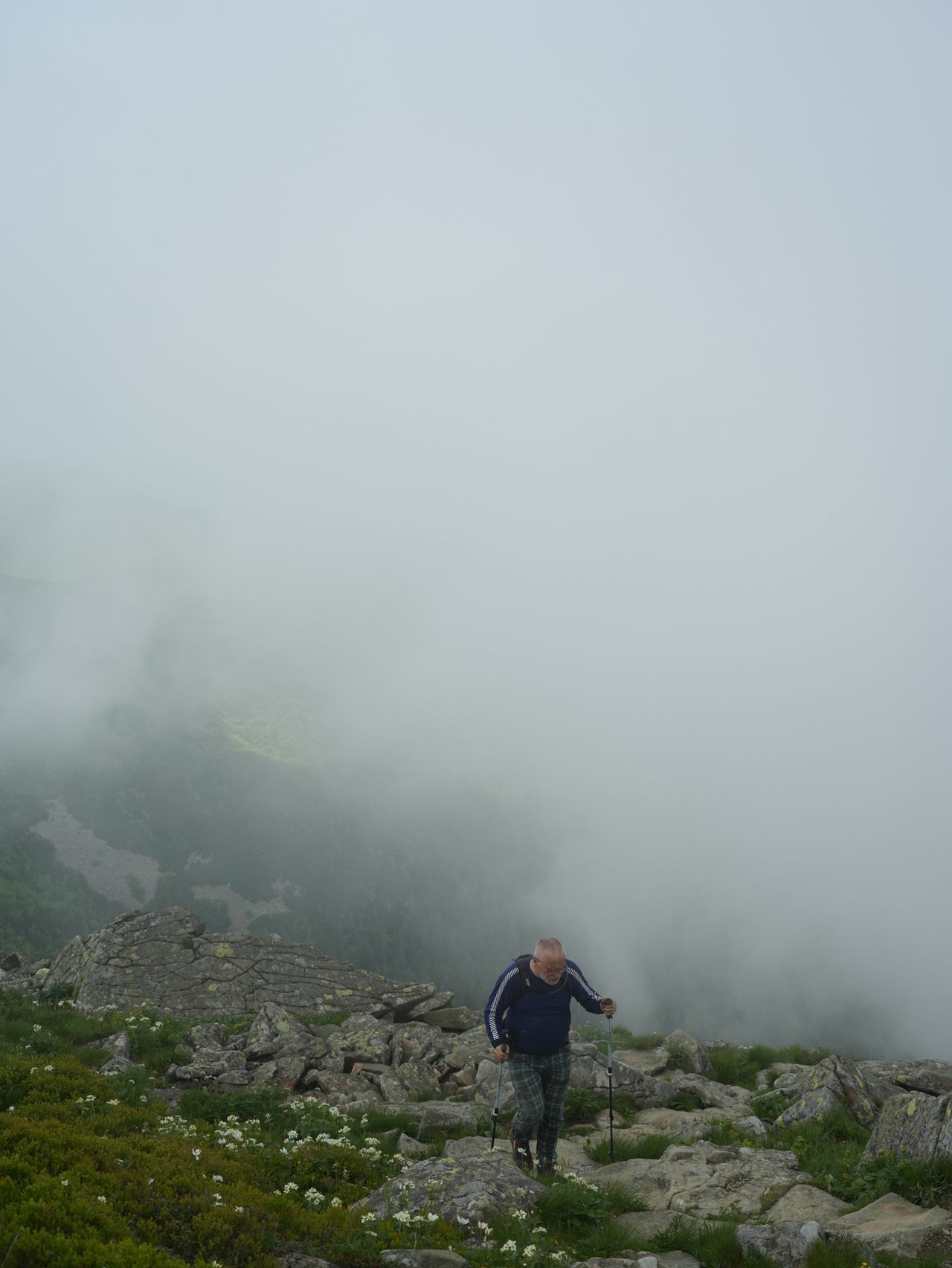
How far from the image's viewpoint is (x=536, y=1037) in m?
12.9

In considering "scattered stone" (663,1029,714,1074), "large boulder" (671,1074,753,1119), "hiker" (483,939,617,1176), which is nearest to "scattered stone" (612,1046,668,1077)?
"scattered stone" (663,1029,714,1074)

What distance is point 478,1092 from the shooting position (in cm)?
1898

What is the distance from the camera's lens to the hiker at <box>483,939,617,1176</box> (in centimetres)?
1295

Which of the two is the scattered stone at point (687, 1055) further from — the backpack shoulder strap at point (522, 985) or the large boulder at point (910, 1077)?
the backpack shoulder strap at point (522, 985)

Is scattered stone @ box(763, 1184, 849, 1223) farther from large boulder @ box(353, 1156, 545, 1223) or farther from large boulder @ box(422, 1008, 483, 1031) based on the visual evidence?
large boulder @ box(422, 1008, 483, 1031)

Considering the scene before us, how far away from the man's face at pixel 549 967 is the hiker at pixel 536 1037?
12 mm

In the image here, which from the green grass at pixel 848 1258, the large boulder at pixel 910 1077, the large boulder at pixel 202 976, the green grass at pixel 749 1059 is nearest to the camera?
the green grass at pixel 848 1258

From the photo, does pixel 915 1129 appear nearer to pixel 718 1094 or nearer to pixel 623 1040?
pixel 718 1094

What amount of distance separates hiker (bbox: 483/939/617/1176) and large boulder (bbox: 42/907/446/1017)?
1787cm

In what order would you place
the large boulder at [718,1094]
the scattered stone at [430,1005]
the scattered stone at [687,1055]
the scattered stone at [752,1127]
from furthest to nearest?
the scattered stone at [430,1005], the scattered stone at [687,1055], the large boulder at [718,1094], the scattered stone at [752,1127]

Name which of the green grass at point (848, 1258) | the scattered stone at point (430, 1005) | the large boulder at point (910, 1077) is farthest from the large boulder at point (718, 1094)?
the scattered stone at point (430, 1005)

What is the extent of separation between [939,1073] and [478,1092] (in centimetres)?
1150

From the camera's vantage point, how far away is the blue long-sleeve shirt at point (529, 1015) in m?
13.0

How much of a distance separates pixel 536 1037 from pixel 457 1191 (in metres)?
3.05
